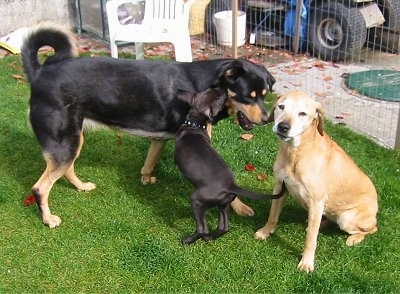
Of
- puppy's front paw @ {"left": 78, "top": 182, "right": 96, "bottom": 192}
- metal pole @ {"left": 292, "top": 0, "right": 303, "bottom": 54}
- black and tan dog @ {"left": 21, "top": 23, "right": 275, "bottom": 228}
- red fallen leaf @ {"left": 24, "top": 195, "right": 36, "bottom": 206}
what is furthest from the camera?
metal pole @ {"left": 292, "top": 0, "right": 303, "bottom": 54}

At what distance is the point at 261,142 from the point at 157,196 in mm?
1392

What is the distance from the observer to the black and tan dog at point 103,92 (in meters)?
4.16

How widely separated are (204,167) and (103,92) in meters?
1.13

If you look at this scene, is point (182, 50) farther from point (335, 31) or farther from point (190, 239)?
point (190, 239)

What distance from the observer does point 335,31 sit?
827 centimetres

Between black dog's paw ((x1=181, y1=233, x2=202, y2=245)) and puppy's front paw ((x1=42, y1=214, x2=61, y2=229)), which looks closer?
black dog's paw ((x1=181, y1=233, x2=202, y2=245))

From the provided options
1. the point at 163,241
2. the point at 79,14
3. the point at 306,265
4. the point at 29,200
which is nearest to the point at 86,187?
the point at 29,200

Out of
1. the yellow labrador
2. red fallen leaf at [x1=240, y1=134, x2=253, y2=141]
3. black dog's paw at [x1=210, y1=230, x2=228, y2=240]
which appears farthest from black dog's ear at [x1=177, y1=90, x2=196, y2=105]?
red fallen leaf at [x1=240, y1=134, x2=253, y2=141]

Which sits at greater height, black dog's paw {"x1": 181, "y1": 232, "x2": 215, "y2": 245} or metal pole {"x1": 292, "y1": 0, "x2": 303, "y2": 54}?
metal pole {"x1": 292, "y1": 0, "x2": 303, "y2": 54}

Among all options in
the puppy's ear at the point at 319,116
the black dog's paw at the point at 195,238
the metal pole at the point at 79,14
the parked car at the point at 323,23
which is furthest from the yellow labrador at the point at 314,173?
the metal pole at the point at 79,14

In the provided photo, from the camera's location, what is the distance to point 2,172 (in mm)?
5098

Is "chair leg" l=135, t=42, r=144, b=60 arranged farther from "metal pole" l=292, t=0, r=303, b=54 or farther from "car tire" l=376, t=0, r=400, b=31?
"car tire" l=376, t=0, r=400, b=31

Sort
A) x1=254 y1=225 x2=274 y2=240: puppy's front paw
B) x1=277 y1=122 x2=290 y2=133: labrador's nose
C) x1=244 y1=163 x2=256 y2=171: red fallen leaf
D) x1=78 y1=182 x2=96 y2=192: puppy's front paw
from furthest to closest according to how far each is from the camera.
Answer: x1=244 y1=163 x2=256 y2=171: red fallen leaf < x1=78 y1=182 x2=96 y2=192: puppy's front paw < x1=254 y1=225 x2=274 y2=240: puppy's front paw < x1=277 y1=122 x2=290 y2=133: labrador's nose

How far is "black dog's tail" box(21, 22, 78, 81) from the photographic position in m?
4.20
